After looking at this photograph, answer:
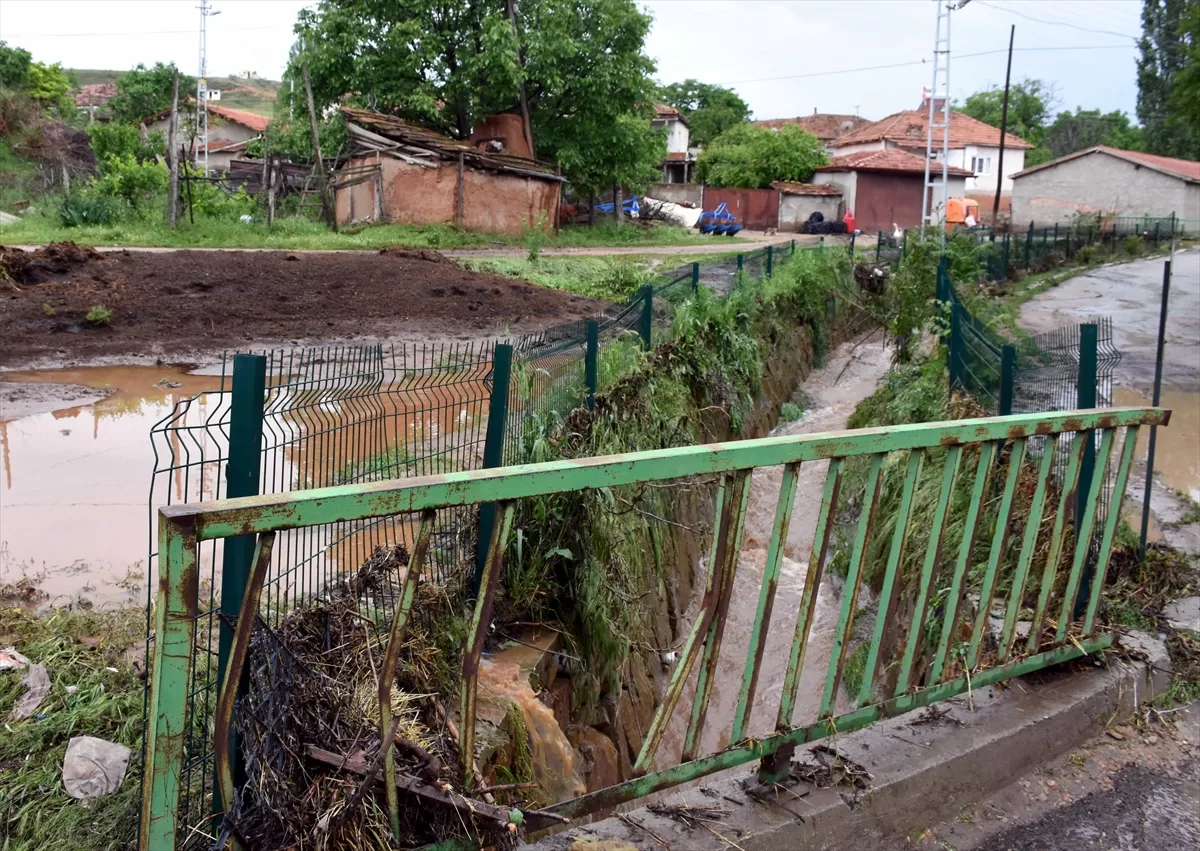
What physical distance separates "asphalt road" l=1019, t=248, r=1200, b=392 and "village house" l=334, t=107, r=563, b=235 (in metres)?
13.8

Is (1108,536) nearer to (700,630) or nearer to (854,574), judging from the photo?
(854,574)

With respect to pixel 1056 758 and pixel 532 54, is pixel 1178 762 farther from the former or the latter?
pixel 532 54

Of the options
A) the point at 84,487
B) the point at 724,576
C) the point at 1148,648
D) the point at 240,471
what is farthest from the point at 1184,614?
the point at 84,487

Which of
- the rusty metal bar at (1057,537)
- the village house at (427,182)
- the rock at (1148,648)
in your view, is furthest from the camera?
the village house at (427,182)

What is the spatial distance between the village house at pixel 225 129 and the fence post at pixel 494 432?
4716cm

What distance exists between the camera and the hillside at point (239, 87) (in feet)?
336

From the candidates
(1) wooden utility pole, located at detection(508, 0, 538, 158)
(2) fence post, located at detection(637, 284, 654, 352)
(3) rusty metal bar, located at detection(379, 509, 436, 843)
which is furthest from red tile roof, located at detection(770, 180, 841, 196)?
(3) rusty metal bar, located at detection(379, 509, 436, 843)

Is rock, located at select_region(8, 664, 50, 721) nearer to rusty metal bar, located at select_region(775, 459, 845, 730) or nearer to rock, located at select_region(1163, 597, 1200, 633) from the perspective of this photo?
rusty metal bar, located at select_region(775, 459, 845, 730)

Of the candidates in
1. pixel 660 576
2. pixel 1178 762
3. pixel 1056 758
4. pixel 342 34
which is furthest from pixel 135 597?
pixel 342 34

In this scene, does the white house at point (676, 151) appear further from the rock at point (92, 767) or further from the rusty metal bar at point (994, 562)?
the rock at point (92, 767)

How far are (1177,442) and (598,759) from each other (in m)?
7.89

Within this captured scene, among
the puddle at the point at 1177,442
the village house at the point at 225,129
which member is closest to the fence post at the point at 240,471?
the puddle at the point at 1177,442

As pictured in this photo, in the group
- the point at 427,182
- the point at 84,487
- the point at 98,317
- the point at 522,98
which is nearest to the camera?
the point at 84,487

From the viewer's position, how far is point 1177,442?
9789mm
